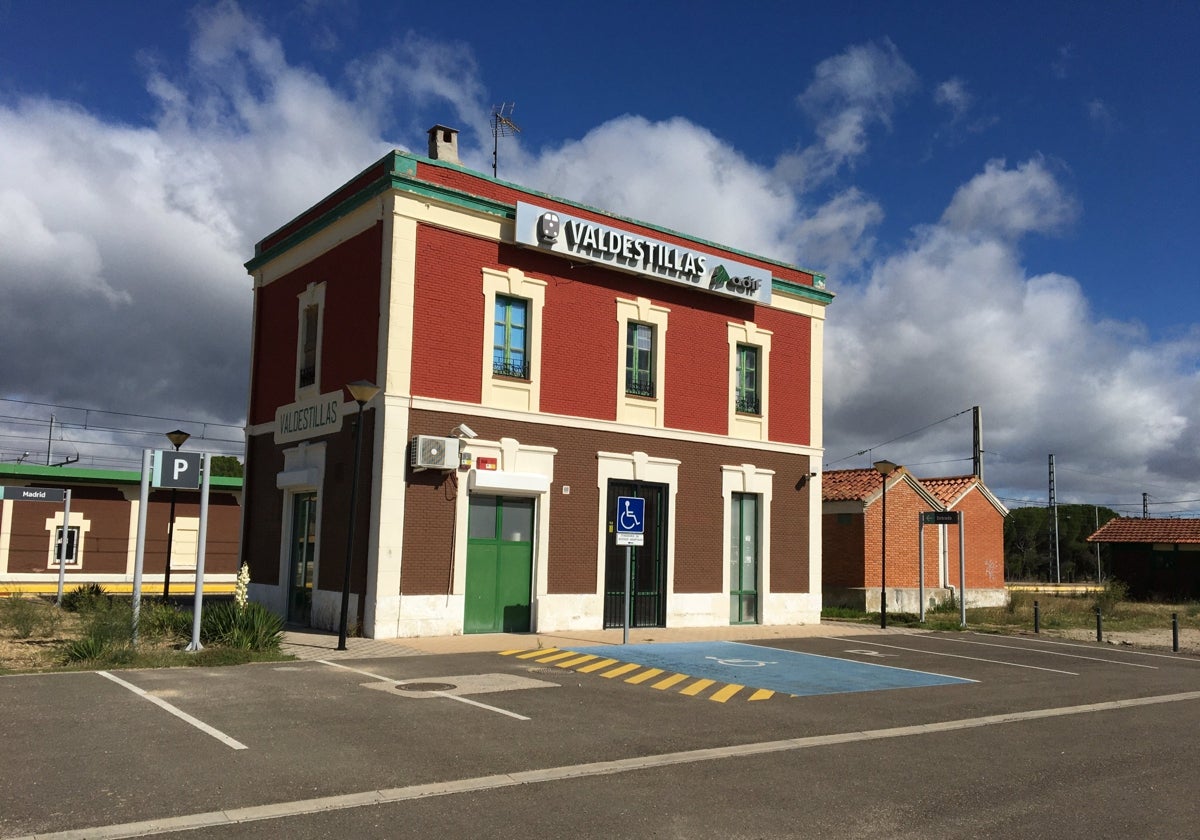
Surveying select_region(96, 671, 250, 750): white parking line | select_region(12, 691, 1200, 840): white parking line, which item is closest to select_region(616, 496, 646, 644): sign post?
select_region(12, 691, 1200, 840): white parking line

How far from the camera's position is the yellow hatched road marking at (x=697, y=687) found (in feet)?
Answer: 41.7

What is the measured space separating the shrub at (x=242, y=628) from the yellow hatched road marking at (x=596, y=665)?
15.6ft

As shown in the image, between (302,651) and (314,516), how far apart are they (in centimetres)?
546

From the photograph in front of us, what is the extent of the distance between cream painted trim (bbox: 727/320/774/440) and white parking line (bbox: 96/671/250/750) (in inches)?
594

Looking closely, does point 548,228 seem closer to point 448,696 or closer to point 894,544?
point 448,696

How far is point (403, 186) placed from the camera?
18500 millimetres

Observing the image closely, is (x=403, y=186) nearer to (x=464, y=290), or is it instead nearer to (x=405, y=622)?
(x=464, y=290)

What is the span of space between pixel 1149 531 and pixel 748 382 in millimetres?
30914

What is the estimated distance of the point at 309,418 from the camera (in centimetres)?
2083

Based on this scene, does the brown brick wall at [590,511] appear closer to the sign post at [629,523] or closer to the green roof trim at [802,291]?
the sign post at [629,523]

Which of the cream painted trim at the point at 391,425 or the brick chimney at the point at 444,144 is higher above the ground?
the brick chimney at the point at 444,144

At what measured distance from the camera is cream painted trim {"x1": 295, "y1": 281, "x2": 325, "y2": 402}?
20828 mm

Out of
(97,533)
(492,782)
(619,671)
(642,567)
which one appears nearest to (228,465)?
(97,533)

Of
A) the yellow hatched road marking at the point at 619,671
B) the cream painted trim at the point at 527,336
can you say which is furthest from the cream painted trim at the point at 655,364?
the yellow hatched road marking at the point at 619,671
